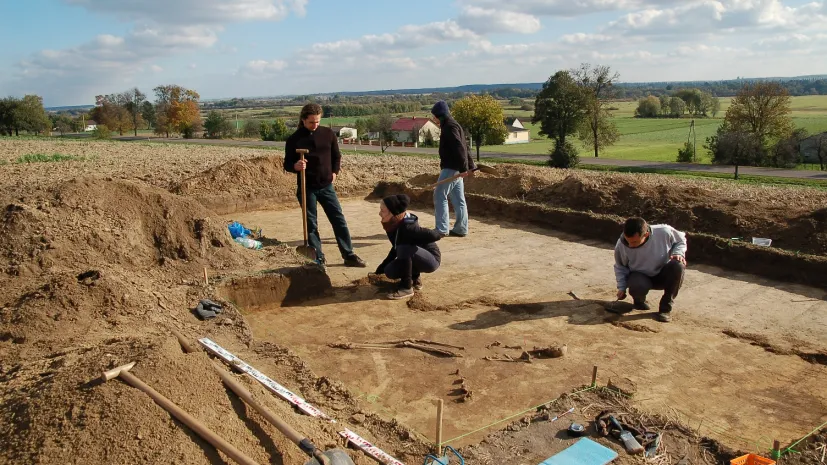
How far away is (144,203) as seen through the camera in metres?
7.02

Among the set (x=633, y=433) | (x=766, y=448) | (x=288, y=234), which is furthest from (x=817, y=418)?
(x=288, y=234)

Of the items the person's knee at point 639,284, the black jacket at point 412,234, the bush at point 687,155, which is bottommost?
the bush at point 687,155

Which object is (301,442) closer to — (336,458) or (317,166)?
(336,458)

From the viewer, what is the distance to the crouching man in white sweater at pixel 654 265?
18.8 feet

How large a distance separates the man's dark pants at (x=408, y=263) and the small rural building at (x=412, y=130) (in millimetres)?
52738

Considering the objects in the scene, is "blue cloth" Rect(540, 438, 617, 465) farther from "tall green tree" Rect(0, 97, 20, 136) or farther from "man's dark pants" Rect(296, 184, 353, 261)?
"tall green tree" Rect(0, 97, 20, 136)

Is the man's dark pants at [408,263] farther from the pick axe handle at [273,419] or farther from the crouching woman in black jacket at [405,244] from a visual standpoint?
the pick axe handle at [273,419]

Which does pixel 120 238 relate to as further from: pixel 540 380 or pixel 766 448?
pixel 766 448

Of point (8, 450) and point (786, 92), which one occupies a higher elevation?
point (786, 92)

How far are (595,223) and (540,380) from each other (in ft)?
16.6

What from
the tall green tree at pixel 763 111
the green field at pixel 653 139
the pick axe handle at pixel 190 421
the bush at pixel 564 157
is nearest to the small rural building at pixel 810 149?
the tall green tree at pixel 763 111

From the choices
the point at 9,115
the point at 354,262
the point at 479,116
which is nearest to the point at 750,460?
the point at 354,262

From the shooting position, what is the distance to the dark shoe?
24.9 feet

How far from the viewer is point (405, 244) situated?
255 inches
